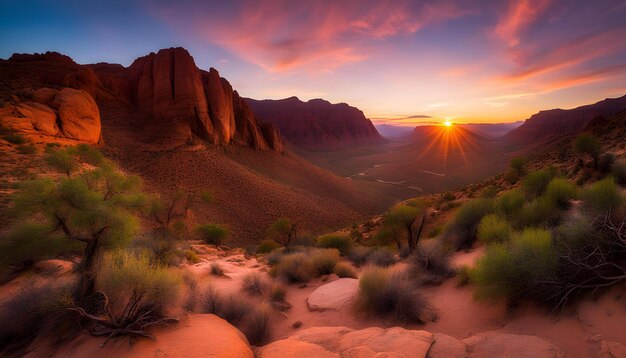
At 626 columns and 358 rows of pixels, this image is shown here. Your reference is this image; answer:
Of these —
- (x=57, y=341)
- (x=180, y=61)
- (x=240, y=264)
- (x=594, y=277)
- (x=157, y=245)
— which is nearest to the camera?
(x=594, y=277)

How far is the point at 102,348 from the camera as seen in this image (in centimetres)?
528

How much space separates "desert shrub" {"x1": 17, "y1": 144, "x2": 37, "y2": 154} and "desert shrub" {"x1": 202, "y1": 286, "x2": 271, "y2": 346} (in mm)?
27972

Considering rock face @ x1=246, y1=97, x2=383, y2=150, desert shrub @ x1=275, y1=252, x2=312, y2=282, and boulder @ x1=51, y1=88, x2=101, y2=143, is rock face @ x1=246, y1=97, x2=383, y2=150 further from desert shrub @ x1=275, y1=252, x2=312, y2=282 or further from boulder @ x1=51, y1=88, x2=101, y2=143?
desert shrub @ x1=275, y1=252, x2=312, y2=282

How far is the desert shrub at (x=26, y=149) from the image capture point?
2419 cm

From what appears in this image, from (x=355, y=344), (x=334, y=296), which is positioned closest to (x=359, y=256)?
(x=334, y=296)

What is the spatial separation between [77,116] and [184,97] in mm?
21277

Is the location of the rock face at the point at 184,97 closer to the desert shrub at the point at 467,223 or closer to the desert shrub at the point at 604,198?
the desert shrub at the point at 467,223

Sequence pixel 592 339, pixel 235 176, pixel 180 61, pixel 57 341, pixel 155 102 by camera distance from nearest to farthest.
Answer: pixel 592 339 → pixel 57 341 → pixel 235 176 → pixel 155 102 → pixel 180 61

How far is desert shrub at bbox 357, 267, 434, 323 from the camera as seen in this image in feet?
22.5

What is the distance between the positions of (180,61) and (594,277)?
220 ft

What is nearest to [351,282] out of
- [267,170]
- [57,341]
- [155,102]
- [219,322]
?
[219,322]

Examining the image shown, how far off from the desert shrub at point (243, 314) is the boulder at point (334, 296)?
1881mm

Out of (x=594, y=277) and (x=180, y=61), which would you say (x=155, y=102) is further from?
(x=594, y=277)

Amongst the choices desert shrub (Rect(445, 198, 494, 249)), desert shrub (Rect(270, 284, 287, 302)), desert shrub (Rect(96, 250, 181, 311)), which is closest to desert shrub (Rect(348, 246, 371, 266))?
desert shrub (Rect(445, 198, 494, 249))
